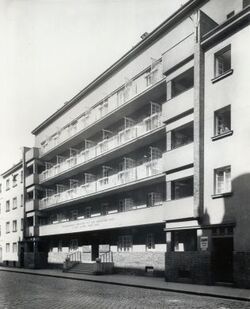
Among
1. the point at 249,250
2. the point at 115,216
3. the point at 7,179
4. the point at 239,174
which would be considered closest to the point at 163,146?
the point at 115,216

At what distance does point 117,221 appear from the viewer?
2592cm

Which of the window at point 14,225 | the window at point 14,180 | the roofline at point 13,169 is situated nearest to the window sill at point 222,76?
the roofline at point 13,169

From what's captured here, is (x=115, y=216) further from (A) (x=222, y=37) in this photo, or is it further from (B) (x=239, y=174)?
(A) (x=222, y=37)

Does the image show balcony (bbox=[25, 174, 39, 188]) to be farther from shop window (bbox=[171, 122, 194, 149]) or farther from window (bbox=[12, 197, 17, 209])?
shop window (bbox=[171, 122, 194, 149])

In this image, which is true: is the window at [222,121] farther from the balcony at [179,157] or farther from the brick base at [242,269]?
the brick base at [242,269]

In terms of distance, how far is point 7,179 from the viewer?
168ft

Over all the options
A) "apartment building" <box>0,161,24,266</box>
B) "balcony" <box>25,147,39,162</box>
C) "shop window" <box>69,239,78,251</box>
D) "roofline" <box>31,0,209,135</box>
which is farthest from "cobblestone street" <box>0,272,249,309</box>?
"apartment building" <box>0,161,24,266</box>

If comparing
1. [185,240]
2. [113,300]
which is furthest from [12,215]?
[113,300]

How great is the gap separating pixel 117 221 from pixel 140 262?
294 centimetres

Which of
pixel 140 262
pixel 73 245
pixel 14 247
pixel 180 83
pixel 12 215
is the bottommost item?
pixel 14 247

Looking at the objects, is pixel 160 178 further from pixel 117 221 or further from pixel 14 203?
pixel 14 203

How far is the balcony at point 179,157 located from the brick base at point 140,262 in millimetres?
5697

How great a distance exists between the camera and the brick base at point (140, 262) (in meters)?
23.8

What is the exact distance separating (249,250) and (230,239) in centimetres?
180
